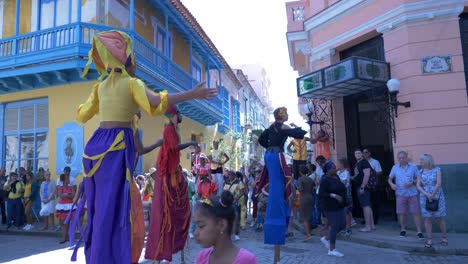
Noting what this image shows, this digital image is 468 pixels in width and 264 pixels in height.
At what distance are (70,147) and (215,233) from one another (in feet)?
37.0

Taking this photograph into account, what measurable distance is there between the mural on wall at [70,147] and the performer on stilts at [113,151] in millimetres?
9458

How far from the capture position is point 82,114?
3.96m

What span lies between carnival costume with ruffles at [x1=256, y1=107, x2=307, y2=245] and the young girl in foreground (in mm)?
3057

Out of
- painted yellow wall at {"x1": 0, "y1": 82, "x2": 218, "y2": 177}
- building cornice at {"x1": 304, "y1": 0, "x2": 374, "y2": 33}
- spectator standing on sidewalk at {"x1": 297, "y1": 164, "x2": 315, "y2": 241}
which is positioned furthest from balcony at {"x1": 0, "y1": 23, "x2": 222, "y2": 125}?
spectator standing on sidewalk at {"x1": 297, "y1": 164, "x2": 315, "y2": 241}

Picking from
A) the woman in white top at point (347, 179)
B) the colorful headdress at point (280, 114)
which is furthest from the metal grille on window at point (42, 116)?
the colorful headdress at point (280, 114)

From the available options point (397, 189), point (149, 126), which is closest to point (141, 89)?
point (397, 189)

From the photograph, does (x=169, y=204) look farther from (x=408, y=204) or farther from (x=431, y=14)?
(x=431, y=14)

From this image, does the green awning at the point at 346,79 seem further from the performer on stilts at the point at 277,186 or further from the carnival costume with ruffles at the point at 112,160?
the carnival costume with ruffles at the point at 112,160

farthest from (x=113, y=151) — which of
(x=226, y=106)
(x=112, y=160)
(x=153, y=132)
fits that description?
(x=226, y=106)

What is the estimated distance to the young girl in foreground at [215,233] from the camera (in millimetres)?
2682

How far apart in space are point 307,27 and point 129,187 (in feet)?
35.0

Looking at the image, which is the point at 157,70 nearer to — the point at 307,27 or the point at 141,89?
the point at 307,27

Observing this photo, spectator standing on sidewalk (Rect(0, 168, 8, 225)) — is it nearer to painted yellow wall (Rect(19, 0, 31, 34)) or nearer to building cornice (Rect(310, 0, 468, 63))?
painted yellow wall (Rect(19, 0, 31, 34))

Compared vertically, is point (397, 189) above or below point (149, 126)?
below
